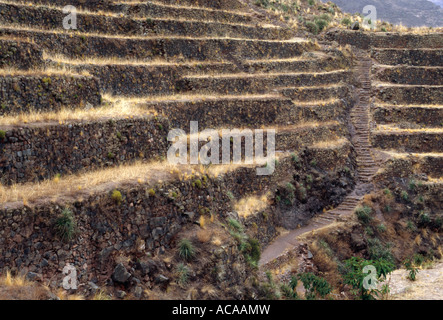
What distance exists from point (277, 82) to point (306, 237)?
41.0 feet

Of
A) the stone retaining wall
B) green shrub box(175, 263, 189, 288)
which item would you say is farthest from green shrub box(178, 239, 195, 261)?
the stone retaining wall

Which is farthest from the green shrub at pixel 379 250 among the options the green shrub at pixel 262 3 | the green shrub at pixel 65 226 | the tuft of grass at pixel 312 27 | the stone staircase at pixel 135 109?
the green shrub at pixel 262 3

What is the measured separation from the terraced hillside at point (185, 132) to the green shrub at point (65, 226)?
39 millimetres

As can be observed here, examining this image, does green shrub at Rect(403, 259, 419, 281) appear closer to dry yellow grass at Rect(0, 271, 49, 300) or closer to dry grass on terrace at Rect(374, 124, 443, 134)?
dry grass on terrace at Rect(374, 124, 443, 134)

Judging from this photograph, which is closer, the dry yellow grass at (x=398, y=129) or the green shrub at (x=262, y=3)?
the dry yellow grass at (x=398, y=129)

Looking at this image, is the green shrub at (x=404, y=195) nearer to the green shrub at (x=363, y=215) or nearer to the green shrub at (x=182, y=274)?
the green shrub at (x=363, y=215)

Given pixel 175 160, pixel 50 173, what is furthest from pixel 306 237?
pixel 50 173

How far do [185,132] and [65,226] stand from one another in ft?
41.8

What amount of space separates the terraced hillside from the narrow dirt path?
127 mm

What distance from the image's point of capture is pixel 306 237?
24938 mm

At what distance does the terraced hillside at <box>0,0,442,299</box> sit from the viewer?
14.6 metres

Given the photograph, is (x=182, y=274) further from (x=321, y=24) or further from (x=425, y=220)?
(x=321, y=24)

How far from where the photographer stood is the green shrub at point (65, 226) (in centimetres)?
1338

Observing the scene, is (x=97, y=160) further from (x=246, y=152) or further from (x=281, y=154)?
(x=281, y=154)
